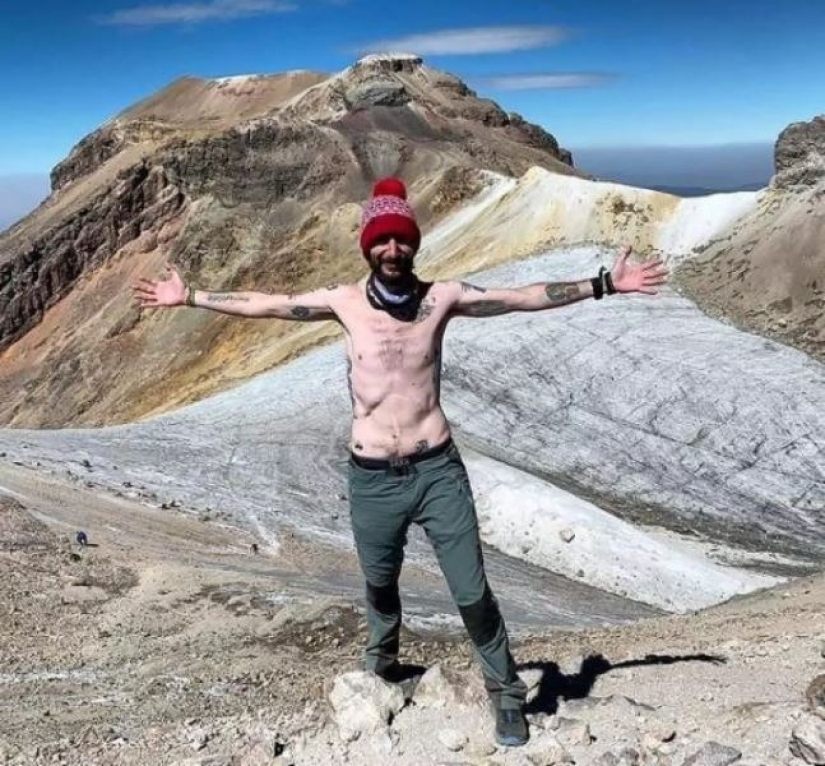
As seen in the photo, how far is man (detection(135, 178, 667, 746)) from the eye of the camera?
5125 mm

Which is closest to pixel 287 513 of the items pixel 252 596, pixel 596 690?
pixel 252 596

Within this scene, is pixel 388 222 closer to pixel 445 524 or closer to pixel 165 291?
pixel 165 291

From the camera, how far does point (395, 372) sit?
513 cm

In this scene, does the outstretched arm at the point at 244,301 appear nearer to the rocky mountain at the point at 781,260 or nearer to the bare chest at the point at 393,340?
the bare chest at the point at 393,340

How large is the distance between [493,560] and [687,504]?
21.3 feet

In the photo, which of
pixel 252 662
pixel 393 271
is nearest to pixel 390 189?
pixel 393 271

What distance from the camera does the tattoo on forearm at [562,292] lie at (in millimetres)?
5340

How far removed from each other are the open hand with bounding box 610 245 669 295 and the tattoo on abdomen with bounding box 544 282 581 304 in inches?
7.8

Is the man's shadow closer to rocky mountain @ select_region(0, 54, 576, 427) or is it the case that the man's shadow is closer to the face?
the face

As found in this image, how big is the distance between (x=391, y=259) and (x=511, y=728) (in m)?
2.37

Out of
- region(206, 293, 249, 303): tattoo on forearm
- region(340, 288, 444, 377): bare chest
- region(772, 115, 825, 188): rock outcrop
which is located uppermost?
region(772, 115, 825, 188): rock outcrop

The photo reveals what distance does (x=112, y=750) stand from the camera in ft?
17.9

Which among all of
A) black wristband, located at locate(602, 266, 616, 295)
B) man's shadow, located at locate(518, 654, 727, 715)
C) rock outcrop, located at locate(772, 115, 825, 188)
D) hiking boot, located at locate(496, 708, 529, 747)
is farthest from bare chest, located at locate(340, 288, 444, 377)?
rock outcrop, located at locate(772, 115, 825, 188)

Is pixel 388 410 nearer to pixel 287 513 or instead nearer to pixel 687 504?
pixel 287 513
